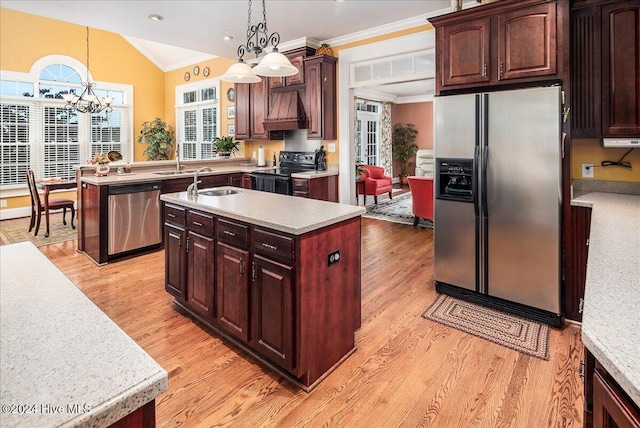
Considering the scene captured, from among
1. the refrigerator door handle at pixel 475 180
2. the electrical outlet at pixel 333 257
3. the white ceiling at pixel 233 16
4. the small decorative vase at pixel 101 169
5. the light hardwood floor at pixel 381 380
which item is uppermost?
the white ceiling at pixel 233 16

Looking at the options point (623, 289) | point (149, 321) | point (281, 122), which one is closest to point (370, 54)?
point (281, 122)

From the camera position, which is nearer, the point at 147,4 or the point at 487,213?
→ the point at 487,213

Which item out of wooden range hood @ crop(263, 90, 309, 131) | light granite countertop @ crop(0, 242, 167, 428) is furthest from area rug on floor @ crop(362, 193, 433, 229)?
light granite countertop @ crop(0, 242, 167, 428)

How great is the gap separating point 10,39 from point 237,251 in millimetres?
7401

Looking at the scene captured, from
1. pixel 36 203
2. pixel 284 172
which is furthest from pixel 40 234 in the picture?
pixel 284 172

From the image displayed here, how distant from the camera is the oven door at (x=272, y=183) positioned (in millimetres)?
5406

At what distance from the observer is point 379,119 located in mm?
10359

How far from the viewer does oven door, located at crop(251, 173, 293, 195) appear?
5.41 m

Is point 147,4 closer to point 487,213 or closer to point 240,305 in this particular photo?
point 240,305

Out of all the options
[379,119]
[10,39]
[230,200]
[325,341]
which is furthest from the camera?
[379,119]

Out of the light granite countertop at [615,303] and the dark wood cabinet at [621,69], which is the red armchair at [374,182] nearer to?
the dark wood cabinet at [621,69]

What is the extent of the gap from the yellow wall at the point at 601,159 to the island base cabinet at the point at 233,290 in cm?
281

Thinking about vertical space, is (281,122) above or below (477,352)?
above

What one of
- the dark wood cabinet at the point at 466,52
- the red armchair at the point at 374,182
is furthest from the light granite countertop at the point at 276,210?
the red armchair at the point at 374,182
